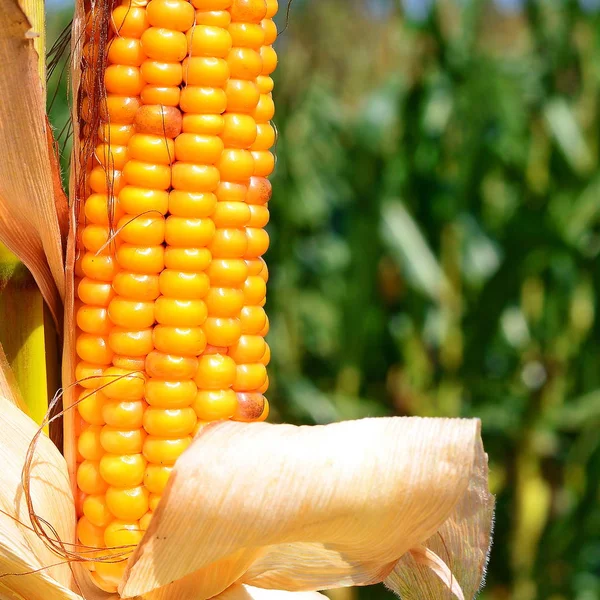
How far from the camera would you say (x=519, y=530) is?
326 centimetres

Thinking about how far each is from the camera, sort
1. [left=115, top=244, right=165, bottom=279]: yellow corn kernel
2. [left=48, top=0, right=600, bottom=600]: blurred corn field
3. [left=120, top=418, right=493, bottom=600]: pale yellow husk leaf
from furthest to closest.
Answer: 1. [left=48, top=0, right=600, bottom=600]: blurred corn field
2. [left=115, top=244, right=165, bottom=279]: yellow corn kernel
3. [left=120, top=418, right=493, bottom=600]: pale yellow husk leaf

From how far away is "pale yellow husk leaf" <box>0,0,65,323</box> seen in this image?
0.83m

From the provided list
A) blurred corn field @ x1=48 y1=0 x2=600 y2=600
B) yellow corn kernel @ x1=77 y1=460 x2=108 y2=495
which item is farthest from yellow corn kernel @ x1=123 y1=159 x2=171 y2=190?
blurred corn field @ x1=48 y1=0 x2=600 y2=600

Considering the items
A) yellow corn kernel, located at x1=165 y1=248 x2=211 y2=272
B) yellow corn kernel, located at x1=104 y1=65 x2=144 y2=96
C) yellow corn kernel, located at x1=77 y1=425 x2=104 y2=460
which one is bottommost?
yellow corn kernel, located at x1=77 y1=425 x2=104 y2=460

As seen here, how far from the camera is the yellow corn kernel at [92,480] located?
92 cm

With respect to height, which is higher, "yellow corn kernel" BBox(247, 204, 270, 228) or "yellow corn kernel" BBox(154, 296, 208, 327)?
"yellow corn kernel" BBox(247, 204, 270, 228)

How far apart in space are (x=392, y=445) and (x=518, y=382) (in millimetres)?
2754

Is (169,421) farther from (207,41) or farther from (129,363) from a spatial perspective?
(207,41)

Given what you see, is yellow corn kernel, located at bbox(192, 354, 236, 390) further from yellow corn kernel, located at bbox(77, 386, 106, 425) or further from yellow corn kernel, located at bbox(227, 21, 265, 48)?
yellow corn kernel, located at bbox(227, 21, 265, 48)

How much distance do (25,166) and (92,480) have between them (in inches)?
13.8

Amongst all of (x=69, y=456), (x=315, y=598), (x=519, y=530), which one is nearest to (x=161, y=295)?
(x=69, y=456)

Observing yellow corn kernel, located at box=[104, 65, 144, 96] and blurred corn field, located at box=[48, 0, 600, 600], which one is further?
blurred corn field, located at box=[48, 0, 600, 600]

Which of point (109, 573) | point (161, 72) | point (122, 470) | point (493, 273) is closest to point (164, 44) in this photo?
point (161, 72)

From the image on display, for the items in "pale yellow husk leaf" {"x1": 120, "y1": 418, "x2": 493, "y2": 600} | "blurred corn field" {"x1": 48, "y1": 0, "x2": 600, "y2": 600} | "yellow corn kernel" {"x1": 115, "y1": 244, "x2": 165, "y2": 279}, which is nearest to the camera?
"pale yellow husk leaf" {"x1": 120, "y1": 418, "x2": 493, "y2": 600}
